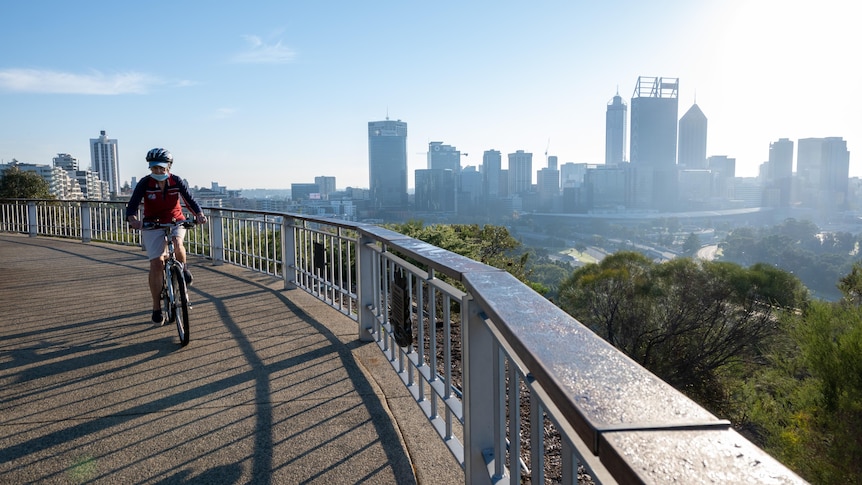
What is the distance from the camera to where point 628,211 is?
123 metres

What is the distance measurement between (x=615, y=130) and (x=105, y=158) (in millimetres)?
145092

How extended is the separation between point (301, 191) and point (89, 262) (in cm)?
8885

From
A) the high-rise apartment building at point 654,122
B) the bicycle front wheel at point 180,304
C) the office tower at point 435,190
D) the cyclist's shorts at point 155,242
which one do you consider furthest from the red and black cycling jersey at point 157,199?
the high-rise apartment building at point 654,122

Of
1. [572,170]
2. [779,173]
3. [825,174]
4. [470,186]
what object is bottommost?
[470,186]

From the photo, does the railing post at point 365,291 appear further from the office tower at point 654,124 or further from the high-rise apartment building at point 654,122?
the high-rise apartment building at point 654,122

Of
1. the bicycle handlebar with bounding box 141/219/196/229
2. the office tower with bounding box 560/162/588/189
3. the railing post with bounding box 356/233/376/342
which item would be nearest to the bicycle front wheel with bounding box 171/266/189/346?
the bicycle handlebar with bounding box 141/219/196/229

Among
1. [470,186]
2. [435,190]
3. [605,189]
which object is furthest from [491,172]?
[435,190]

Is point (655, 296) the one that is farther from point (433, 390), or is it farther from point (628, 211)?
point (628, 211)

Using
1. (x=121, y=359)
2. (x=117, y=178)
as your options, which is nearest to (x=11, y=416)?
(x=121, y=359)

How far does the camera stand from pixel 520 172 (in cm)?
13188

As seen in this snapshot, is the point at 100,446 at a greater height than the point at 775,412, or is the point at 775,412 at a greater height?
the point at 100,446

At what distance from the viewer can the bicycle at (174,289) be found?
5.77 m

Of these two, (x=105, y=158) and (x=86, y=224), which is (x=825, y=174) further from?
(x=105, y=158)

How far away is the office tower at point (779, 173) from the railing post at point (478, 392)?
12500cm
